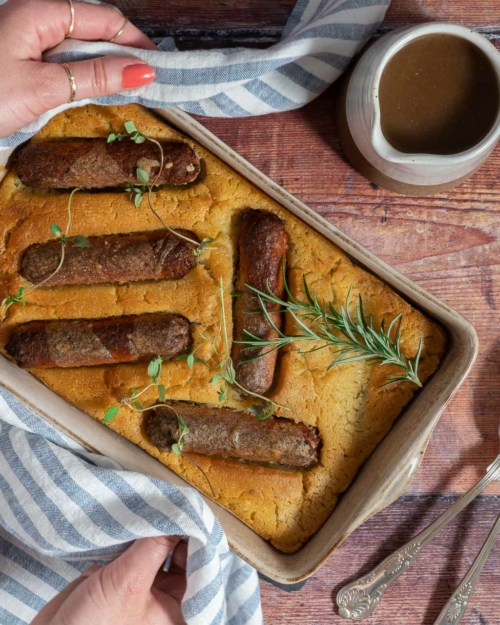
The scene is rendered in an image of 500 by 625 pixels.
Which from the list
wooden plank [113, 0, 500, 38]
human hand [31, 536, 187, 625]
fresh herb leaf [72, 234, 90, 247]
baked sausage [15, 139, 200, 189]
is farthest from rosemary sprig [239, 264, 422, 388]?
wooden plank [113, 0, 500, 38]

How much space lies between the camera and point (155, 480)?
7.26ft

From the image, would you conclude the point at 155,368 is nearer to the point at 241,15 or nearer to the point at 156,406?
the point at 156,406

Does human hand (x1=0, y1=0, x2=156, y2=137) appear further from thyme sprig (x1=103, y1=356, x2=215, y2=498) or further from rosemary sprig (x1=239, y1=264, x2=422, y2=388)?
thyme sprig (x1=103, y1=356, x2=215, y2=498)

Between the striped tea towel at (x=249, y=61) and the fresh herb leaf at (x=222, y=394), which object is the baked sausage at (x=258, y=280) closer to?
the fresh herb leaf at (x=222, y=394)

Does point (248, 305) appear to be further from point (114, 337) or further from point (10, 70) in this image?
point (10, 70)

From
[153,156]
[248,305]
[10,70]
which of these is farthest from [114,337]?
[10,70]

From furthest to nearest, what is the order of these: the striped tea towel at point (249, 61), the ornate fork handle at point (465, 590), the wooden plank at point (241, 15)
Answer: the ornate fork handle at point (465, 590) → the wooden plank at point (241, 15) → the striped tea towel at point (249, 61)

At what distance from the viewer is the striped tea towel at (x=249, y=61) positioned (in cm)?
215

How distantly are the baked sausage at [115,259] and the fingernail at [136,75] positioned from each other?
21.1 inches

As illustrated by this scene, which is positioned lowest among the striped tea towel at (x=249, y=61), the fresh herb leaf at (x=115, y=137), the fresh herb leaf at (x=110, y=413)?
the fresh herb leaf at (x=110, y=413)

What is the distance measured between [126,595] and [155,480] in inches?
17.5

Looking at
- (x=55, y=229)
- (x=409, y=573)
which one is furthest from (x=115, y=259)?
(x=409, y=573)

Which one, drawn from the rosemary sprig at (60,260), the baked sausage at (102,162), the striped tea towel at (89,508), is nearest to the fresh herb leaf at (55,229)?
the rosemary sprig at (60,260)

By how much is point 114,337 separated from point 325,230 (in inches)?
34.9
